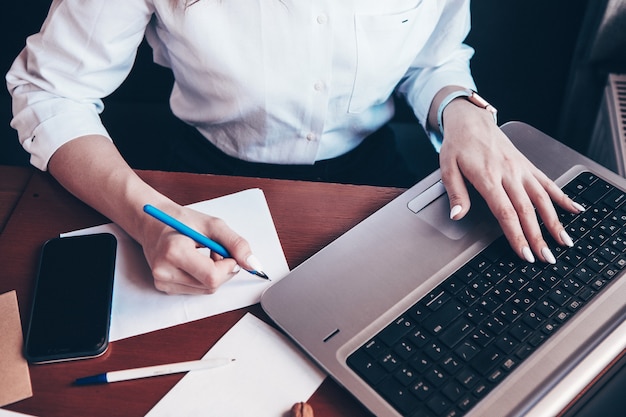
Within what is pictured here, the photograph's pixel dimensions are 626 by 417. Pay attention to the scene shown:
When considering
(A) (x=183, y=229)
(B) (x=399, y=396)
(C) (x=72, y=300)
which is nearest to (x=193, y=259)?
(A) (x=183, y=229)

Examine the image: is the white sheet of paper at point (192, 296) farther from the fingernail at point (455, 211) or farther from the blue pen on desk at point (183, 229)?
the fingernail at point (455, 211)

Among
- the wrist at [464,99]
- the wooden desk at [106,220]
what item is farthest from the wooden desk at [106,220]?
the wrist at [464,99]

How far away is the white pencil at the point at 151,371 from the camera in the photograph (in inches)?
21.5

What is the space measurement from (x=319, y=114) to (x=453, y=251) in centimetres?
32

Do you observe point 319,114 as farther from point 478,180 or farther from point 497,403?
point 497,403

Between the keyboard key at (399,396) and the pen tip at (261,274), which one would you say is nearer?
the keyboard key at (399,396)

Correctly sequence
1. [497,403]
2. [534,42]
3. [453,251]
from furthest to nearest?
[534,42]
[453,251]
[497,403]

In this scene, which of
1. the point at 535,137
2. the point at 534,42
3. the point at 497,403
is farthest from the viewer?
the point at 534,42

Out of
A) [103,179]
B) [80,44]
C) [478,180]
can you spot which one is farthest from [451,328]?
[80,44]

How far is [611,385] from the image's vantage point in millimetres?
521

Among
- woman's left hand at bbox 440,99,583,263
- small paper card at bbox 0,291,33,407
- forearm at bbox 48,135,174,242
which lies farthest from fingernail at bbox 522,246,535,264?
small paper card at bbox 0,291,33,407

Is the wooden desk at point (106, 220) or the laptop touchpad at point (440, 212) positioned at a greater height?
the laptop touchpad at point (440, 212)

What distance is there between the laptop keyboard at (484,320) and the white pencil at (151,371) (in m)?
0.14

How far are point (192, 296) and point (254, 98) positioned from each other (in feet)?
1.03
